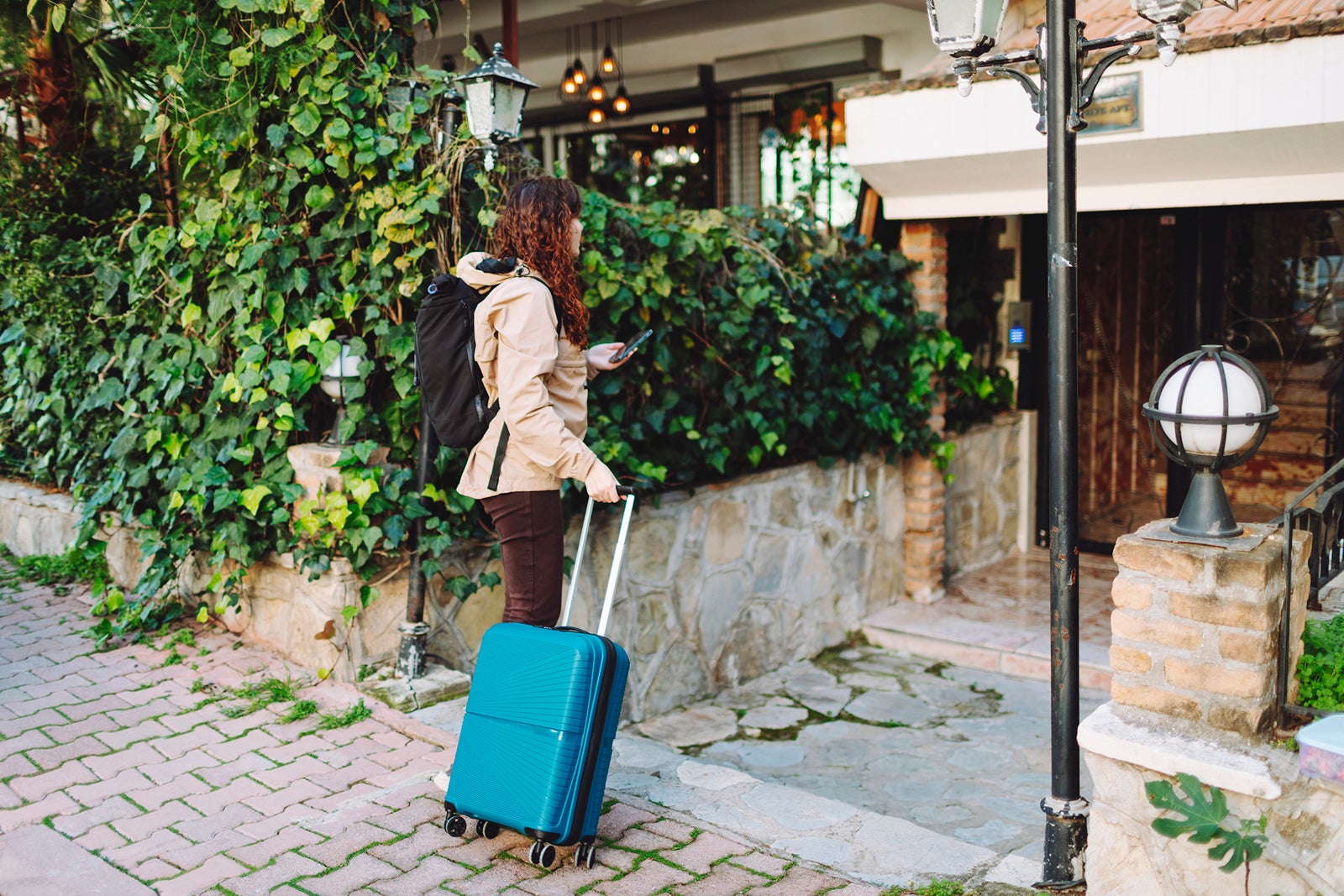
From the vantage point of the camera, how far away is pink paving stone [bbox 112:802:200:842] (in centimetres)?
335

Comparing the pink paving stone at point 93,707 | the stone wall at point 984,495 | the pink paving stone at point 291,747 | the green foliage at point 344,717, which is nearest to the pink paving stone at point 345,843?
the pink paving stone at point 291,747

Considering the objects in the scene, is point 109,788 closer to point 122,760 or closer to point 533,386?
point 122,760

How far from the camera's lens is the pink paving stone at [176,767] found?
3.74 meters

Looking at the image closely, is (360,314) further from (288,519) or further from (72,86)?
(72,86)

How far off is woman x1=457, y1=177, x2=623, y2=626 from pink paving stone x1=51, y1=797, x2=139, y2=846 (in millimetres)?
1342

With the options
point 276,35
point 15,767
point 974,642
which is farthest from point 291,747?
point 974,642

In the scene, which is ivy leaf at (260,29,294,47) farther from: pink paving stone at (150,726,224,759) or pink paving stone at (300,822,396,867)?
pink paving stone at (300,822,396,867)

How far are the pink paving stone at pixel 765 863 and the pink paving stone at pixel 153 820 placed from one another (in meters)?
1.68

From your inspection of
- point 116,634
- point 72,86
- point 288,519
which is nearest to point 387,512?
point 288,519

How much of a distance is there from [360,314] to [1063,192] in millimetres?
2832

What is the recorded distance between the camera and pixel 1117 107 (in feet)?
18.4

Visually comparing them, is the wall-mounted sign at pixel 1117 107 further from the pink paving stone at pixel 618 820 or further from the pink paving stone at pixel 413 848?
the pink paving stone at pixel 413 848

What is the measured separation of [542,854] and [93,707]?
7.30 feet

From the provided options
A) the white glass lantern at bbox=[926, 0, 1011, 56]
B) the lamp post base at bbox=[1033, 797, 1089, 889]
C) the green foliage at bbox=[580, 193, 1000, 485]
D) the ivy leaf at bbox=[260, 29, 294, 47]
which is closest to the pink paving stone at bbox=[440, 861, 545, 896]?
the lamp post base at bbox=[1033, 797, 1089, 889]
